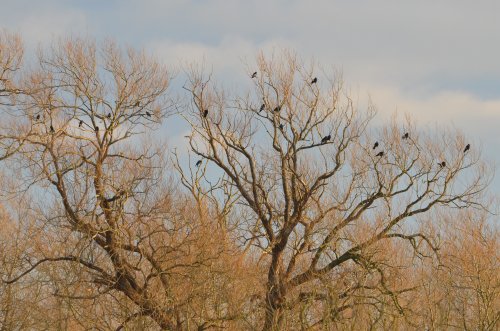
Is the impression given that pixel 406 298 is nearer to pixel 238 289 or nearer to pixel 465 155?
pixel 465 155

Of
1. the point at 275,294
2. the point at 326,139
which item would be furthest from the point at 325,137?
the point at 275,294

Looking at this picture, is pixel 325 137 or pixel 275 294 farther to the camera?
pixel 325 137

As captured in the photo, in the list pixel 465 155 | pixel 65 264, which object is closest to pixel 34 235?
pixel 65 264

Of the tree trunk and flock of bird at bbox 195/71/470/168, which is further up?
flock of bird at bbox 195/71/470/168

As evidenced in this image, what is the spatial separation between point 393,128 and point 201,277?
22.0 ft

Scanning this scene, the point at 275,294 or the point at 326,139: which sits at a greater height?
the point at 326,139

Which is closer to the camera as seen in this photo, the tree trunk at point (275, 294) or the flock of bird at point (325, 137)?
the tree trunk at point (275, 294)

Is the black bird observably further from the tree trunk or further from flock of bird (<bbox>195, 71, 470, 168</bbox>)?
the tree trunk

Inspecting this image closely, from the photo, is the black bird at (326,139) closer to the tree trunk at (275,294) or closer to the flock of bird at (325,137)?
the flock of bird at (325,137)

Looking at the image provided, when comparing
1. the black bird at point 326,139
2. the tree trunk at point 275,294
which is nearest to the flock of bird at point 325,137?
the black bird at point 326,139

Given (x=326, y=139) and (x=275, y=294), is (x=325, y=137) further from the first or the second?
(x=275, y=294)

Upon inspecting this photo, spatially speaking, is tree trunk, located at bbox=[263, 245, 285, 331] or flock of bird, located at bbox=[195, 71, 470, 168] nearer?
tree trunk, located at bbox=[263, 245, 285, 331]

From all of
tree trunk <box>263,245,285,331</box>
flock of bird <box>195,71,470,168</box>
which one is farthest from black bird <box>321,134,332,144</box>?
tree trunk <box>263,245,285,331</box>

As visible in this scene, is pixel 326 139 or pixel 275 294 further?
pixel 326 139
